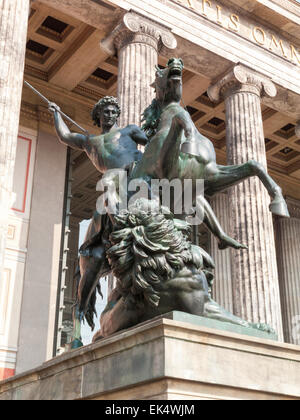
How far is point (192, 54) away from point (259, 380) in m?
11.9

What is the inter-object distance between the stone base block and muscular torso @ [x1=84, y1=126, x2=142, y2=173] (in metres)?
1.82

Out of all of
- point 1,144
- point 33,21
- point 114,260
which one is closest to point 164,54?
point 33,21

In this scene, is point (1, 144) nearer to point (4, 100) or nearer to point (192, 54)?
point (4, 100)

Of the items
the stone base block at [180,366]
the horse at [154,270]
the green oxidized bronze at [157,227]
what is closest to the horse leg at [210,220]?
the green oxidized bronze at [157,227]

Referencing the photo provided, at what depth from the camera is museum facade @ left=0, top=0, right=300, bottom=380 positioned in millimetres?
12023

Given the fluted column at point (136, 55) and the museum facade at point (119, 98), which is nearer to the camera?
the fluted column at point (136, 55)

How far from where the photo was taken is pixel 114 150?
16.0 feet

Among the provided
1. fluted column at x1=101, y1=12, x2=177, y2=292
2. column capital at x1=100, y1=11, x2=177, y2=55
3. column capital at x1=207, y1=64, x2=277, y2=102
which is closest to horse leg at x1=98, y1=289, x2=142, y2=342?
fluted column at x1=101, y1=12, x2=177, y2=292

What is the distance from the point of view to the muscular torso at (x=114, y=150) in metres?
4.82

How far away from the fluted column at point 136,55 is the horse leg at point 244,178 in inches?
283

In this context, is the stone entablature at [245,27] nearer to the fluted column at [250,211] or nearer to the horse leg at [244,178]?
the fluted column at [250,211]

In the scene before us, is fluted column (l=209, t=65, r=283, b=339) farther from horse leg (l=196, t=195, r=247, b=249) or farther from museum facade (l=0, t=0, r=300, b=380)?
horse leg (l=196, t=195, r=247, b=249)

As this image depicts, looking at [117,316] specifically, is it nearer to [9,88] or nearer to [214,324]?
[214,324]

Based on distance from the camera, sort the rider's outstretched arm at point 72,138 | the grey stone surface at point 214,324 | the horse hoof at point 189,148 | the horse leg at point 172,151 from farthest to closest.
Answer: the rider's outstretched arm at point 72,138 → the horse leg at point 172,151 → the horse hoof at point 189,148 → the grey stone surface at point 214,324
